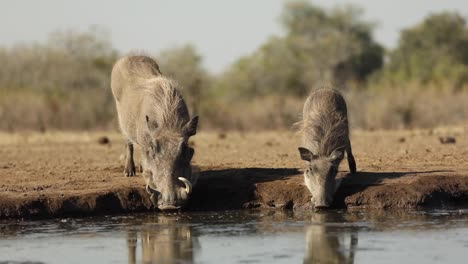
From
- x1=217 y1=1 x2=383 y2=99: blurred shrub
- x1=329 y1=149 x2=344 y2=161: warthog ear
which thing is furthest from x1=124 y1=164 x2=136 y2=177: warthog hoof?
x1=217 y1=1 x2=383 y2=99: blurred shrub

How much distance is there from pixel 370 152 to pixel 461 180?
492 cm

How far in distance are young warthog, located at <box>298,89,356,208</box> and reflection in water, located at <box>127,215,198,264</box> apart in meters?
1.45

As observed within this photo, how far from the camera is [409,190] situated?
9.87m

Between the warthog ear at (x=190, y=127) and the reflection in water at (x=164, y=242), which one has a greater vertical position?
the warthog ear at (x=190, y=127)

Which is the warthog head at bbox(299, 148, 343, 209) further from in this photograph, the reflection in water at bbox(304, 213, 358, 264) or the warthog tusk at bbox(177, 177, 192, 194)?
the warthog tusk at bbox(177, 177, 192, 194)

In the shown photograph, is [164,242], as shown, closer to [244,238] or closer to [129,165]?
[244,238]

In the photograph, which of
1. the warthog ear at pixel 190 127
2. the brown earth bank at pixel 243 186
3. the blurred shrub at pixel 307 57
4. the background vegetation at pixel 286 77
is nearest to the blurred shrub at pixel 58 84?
the background vegetation at pixel 286 77

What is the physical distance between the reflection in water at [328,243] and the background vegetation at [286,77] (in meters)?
3.15

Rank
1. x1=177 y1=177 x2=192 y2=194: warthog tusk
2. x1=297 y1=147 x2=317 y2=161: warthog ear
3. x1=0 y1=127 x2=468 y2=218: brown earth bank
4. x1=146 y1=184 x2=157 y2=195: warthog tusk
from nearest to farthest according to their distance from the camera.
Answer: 1. x1=177 y1=177 x2=192 y2=194: warthog tusk
2. x1=146 y1=184 x2=157 y2=195: warthog tusk
3. x1=0 y1=127 x2=468 y2=218: brown earth bank
4. x1=297 y1=147 x2=317 y2=161: warthog ear

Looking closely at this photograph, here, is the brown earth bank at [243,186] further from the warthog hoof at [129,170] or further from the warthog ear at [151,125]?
the warthog ear at [151,125]

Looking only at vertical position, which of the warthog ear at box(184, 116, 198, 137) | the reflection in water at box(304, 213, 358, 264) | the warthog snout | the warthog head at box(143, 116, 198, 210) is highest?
the warthog ear at box(184, 116, 198, 137)

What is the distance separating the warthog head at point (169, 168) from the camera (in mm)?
9281

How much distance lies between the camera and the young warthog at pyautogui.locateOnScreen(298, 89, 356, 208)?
9666 millimetres

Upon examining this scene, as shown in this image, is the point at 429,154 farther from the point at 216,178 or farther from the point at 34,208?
the point at 34,208
